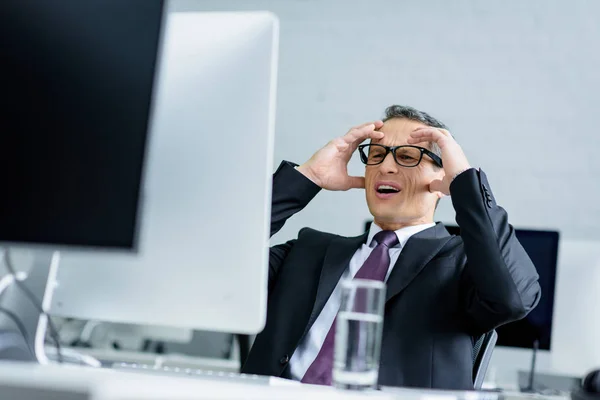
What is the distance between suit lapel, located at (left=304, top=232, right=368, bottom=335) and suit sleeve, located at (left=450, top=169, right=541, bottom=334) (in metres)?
0.30

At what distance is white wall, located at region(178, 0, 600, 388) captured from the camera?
11.8 feet

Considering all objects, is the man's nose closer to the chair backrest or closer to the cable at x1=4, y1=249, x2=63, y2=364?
the chair backrest

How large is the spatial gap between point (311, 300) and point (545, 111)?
2389mm

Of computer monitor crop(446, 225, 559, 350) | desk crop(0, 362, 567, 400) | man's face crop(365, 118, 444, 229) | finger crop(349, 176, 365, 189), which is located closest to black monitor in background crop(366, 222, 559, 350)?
computer monitor crop(446, 225, 559, 350)

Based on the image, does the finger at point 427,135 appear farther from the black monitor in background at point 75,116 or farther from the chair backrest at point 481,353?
the black monitor in background at point 75,116

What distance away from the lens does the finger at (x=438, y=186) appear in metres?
1.72

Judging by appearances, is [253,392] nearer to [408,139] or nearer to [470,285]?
[470,285]

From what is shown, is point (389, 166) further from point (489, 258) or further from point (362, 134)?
point (489, 258)

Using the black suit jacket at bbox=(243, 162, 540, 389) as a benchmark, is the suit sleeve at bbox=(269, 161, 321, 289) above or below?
above

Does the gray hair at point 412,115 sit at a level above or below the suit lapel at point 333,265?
above

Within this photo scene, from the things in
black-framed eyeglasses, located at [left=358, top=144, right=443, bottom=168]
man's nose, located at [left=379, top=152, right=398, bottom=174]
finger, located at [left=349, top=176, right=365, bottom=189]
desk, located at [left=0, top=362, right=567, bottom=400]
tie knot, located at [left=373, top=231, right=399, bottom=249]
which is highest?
black-framed eyeglasses, located at [left=358, top=144, right=443, bottom=168]

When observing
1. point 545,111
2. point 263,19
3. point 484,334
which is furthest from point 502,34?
point 263,19

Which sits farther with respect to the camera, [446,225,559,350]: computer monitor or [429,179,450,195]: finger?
[446,225,559,350]: computer monitor

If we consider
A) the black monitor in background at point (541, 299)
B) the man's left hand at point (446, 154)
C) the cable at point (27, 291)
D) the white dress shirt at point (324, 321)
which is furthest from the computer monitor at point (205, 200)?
the black monitor in background at point (541, 299)
